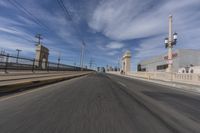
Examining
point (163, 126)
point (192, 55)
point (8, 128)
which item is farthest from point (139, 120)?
point (192, 55)

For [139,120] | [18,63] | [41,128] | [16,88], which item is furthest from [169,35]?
[41,128]

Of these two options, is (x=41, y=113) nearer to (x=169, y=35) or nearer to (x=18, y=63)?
(x=18, y=63)

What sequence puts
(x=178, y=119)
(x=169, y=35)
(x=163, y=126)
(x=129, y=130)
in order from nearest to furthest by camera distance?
(x=129, y=130), (x=163, y=126), (x=178, y=119), (x=169, y=35)

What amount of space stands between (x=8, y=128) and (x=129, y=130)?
8.62 feet

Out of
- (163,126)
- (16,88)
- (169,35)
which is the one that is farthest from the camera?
(169,35)

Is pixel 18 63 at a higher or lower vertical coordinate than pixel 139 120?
higher

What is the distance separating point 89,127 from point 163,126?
6.10 ft

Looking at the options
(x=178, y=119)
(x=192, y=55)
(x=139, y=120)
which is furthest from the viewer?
(x=192, y=55)

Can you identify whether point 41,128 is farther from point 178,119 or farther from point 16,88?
point 16,88

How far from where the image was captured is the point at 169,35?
30609mm

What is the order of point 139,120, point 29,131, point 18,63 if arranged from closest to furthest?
point 29,131 → point 139,120 → point 18,63

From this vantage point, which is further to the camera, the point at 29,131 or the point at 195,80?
the point at 195,80

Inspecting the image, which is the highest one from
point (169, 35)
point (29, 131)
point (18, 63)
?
point (169, 35)

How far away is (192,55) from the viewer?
76562 millimetres
